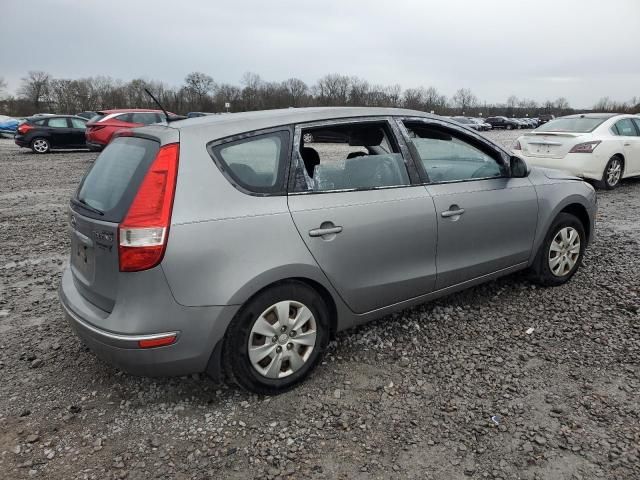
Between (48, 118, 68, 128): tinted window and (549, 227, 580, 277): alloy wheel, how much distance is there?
19.3 metres

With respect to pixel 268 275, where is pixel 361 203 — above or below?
above


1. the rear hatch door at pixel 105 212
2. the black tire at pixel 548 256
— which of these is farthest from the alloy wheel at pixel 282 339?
the black tire at pixel 548 256

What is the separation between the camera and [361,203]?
2.88 metres

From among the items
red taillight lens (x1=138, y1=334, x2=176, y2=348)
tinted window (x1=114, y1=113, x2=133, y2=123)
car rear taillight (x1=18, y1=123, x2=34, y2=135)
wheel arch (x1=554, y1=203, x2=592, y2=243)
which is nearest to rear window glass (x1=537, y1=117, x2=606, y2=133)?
wheel arch (x1=554, y1=203, x2=592, y2=243)

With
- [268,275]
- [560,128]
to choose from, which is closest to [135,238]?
[268,275]

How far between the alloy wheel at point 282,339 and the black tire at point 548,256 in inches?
91.8

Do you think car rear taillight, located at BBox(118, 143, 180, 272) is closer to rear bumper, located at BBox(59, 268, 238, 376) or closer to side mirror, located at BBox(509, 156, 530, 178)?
rear bumper, located at BBox(59, 268, 238, 376)

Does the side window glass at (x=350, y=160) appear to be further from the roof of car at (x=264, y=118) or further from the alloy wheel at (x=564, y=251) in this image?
the alloy wheel at (x=564, y=251)

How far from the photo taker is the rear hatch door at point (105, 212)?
2.40m

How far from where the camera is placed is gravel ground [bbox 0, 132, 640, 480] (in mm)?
2275

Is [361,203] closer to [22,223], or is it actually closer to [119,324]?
[119,324]

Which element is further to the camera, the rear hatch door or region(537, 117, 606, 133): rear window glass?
region(537, 117, 606, 133): rear window glass

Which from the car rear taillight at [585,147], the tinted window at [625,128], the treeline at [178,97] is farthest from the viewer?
the treeline at [178,97]

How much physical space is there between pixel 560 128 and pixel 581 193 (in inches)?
237
